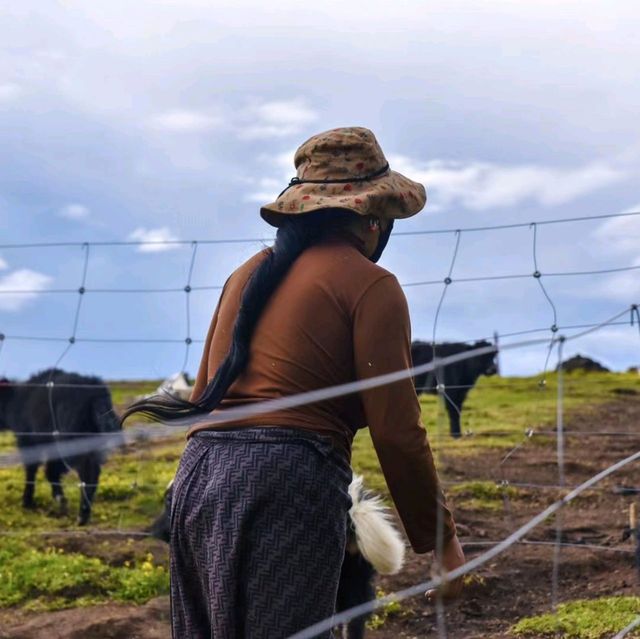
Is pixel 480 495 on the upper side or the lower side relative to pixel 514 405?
lower

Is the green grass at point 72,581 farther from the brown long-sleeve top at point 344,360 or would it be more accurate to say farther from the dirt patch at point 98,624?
the brown long-sleeve top at point 344,360

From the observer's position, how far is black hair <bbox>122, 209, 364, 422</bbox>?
2.45 metres

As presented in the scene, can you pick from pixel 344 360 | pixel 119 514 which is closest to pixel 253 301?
pixel 344 360

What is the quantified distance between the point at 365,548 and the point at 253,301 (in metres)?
1.74

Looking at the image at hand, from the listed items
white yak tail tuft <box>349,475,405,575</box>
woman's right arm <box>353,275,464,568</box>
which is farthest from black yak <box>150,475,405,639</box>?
woman's right arm <box>353,275,464,568</box>

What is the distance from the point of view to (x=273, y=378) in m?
2.43

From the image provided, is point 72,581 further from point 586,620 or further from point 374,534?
point 586,620

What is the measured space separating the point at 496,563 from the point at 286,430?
3.71 m

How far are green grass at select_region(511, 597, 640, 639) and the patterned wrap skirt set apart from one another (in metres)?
2.27

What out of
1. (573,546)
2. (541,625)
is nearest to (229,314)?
(541,625)

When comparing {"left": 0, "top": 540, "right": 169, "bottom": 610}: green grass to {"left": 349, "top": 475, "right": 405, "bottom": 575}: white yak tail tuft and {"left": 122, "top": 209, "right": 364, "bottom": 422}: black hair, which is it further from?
{"left": 122, "top": 209, "right": 364, "bottom": 422}: black hair

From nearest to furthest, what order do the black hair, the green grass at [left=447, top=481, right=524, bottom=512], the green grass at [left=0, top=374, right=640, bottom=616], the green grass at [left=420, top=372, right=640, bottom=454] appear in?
1. the black hair
2. the green grass at [left=0, top=374, right=640, bottom=616]
3. the green grass at [left=447, top=481, right=524, bottom=512]
4. the green grass at [left=420, top=372, right=640, bottom=454]

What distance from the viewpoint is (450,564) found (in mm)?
2537

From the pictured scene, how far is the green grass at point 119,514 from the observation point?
564 centimetres
